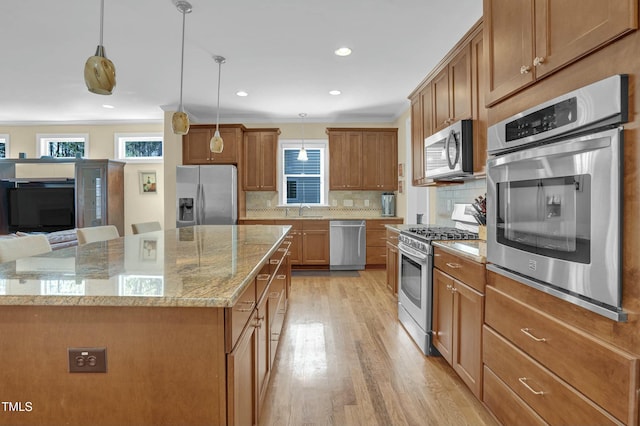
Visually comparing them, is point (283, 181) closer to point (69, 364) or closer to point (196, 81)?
point (196, 81)

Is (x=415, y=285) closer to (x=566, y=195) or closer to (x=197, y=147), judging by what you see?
(x=566, y=195)

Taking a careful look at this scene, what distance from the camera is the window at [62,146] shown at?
20.8ft

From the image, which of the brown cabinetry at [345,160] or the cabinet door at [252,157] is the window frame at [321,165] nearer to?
the brown cabinetry at [345,160]

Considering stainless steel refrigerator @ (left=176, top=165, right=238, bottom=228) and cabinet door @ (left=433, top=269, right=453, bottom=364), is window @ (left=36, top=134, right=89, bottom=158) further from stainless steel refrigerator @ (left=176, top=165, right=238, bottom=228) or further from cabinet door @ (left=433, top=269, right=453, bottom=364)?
cabinet door @ (left=433, top=269, right=453, bottom=364)

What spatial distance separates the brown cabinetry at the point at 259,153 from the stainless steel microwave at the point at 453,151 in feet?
10.8

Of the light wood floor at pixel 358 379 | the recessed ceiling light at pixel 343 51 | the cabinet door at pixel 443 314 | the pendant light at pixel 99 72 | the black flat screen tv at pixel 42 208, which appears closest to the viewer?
the pendant light at pixel 99 72

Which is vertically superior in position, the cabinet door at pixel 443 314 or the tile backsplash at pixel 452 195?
the tile backsplash at pixel 452 195

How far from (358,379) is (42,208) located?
6.63 m

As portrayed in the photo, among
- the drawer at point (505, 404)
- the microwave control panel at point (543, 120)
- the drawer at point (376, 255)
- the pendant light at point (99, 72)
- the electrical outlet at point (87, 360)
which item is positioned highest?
the pendant light at point (99, 72)

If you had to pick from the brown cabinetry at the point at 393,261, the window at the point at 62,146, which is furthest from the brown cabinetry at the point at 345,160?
the window at the point at 62,146

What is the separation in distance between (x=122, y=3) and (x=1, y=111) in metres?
4.82

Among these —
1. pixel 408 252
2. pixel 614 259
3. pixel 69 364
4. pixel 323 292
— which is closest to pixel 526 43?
pixel 614 259

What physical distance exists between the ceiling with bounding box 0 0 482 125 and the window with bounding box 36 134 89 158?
3.13ft

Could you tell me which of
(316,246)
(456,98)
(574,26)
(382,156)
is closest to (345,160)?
(382,156)
